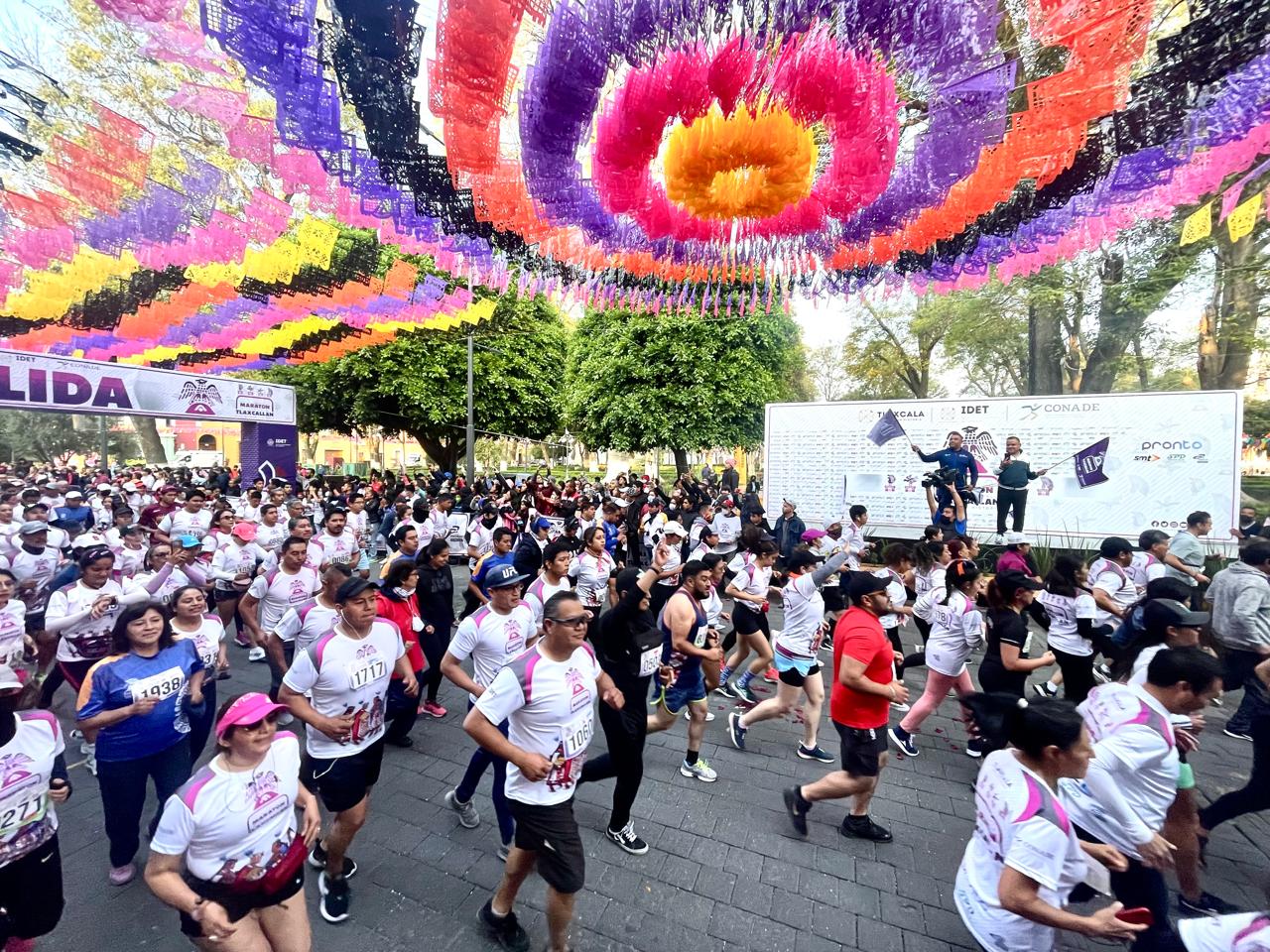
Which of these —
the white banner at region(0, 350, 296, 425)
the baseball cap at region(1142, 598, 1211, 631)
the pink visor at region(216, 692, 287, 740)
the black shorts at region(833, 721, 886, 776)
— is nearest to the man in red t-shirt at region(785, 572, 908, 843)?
the black shorts at region(833, 721, 886, 776)

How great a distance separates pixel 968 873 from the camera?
97.2 inches

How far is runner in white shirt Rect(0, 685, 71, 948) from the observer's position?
236cm

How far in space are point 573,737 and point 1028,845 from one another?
2000 millimetres


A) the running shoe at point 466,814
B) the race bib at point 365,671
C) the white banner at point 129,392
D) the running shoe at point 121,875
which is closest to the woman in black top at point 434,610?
the running shoe at point 466,814

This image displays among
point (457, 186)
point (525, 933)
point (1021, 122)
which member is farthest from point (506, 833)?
point (1021, 122)

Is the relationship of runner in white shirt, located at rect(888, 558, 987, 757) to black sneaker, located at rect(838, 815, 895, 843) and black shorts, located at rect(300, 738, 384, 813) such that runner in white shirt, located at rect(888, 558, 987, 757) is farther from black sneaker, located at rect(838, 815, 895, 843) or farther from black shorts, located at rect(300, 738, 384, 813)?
black shorts, located at rect(300, 738, 384, 813)

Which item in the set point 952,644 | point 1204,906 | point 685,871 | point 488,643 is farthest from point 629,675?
point 1204,906

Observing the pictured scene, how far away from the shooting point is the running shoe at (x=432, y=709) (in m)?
5.80

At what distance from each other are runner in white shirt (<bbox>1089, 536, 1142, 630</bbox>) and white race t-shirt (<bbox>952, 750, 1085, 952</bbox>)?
4213mm

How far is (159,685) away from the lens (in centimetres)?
330

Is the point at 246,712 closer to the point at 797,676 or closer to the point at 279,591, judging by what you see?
the point at 279,591

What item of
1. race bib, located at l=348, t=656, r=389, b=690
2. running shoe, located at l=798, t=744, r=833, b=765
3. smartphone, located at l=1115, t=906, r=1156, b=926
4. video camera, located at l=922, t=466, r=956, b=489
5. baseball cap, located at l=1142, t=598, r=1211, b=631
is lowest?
running shoe, located at l=798, t=744, r=833, b=765

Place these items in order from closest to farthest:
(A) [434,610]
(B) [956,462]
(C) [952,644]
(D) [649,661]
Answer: (D) [649,661] < (C) [952,644] < (A) [434,610] < (B) [956,462]

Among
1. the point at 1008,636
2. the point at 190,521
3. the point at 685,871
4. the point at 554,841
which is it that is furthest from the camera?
the point at 190,521
